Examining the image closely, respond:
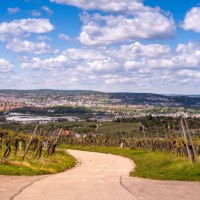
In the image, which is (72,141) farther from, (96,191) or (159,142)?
(96,191)

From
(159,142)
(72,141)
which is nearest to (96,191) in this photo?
(159,142)

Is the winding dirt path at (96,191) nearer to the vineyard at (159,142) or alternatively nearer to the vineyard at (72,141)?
the vineyard at (72,141)

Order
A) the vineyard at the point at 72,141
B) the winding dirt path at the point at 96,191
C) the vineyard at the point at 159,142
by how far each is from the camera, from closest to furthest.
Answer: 1. the winding dirt path at the point at 96,191
2. the vineyard at the point at 72,141
3. the vineyard at the point at 159,142

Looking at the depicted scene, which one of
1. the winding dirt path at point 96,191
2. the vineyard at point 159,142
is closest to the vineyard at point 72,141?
the vineyard at point 159,142

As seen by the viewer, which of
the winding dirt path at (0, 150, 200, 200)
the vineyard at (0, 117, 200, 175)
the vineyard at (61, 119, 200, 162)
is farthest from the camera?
the vineyard at (61, 119, 200, 162)

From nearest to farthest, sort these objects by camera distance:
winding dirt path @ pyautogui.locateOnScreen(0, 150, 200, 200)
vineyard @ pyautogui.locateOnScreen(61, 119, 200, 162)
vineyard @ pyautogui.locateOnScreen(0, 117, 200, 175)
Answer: winding dirt path @ pyautogui.locateOnScreen(0, 150, 200, 200), vineyard @ pyautogui.locateOnScreen(0, 117, 200, 175), vineyard @ pyautogui.locateOnScreen(61, 119, 200, 162)

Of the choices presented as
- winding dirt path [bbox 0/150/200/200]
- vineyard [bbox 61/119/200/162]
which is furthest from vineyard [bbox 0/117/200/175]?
winding dirt path [bbox 0/150/200/200]

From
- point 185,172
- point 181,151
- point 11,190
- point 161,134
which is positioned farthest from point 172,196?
point 161,134

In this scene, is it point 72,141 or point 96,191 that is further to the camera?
point 72,141

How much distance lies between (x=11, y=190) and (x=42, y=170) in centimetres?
1085

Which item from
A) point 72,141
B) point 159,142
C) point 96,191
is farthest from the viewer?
point 72,141

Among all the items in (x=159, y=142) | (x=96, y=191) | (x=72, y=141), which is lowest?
(x=72, y=141)

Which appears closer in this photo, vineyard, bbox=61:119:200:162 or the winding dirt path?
the winding dirt path

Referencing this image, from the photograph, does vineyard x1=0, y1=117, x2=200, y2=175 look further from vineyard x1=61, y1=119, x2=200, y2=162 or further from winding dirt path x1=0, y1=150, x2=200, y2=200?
winding dirt path x1=0, y1=150, x2=200, y2=200
